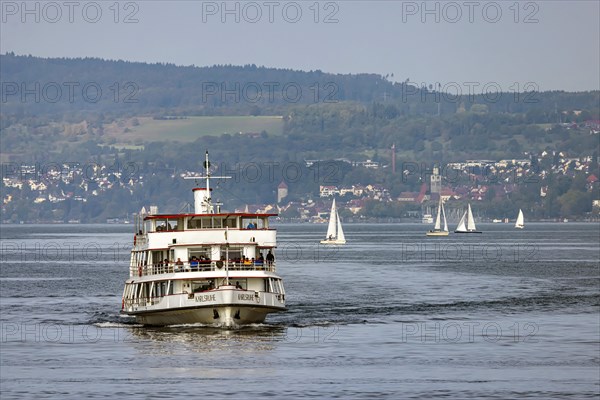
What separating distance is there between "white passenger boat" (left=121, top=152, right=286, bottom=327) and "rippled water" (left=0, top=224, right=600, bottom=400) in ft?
3.24

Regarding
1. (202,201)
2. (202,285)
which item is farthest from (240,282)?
(202,201)

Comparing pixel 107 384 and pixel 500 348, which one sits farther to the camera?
pixel 500 348

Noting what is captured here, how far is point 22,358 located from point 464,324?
26063mm

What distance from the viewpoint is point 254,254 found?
239 ft

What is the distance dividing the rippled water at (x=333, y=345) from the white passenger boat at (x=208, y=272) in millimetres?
986

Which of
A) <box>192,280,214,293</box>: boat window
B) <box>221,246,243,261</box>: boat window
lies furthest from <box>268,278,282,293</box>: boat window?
<box>192,280,214,293</box>: boat window

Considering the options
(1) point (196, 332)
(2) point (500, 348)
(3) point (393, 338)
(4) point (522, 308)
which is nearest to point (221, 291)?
(1) point (196, 332)

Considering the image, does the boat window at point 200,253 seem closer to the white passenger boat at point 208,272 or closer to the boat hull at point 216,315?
the white passenger boat at point 208,272

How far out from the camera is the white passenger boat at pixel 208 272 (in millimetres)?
70375

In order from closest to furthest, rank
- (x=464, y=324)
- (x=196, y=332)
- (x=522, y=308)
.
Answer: (x=196, y=332) → (x=464, y=324) → (x=522, y=308)

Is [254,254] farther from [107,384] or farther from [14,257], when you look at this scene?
[14,257]

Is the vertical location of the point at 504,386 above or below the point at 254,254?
below

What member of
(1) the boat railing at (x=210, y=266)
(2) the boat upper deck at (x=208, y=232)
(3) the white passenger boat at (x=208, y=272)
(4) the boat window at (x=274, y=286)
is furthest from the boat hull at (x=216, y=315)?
(2) the boat upper deck at (x=208, y=232)

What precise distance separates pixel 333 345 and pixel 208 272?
7.79m
